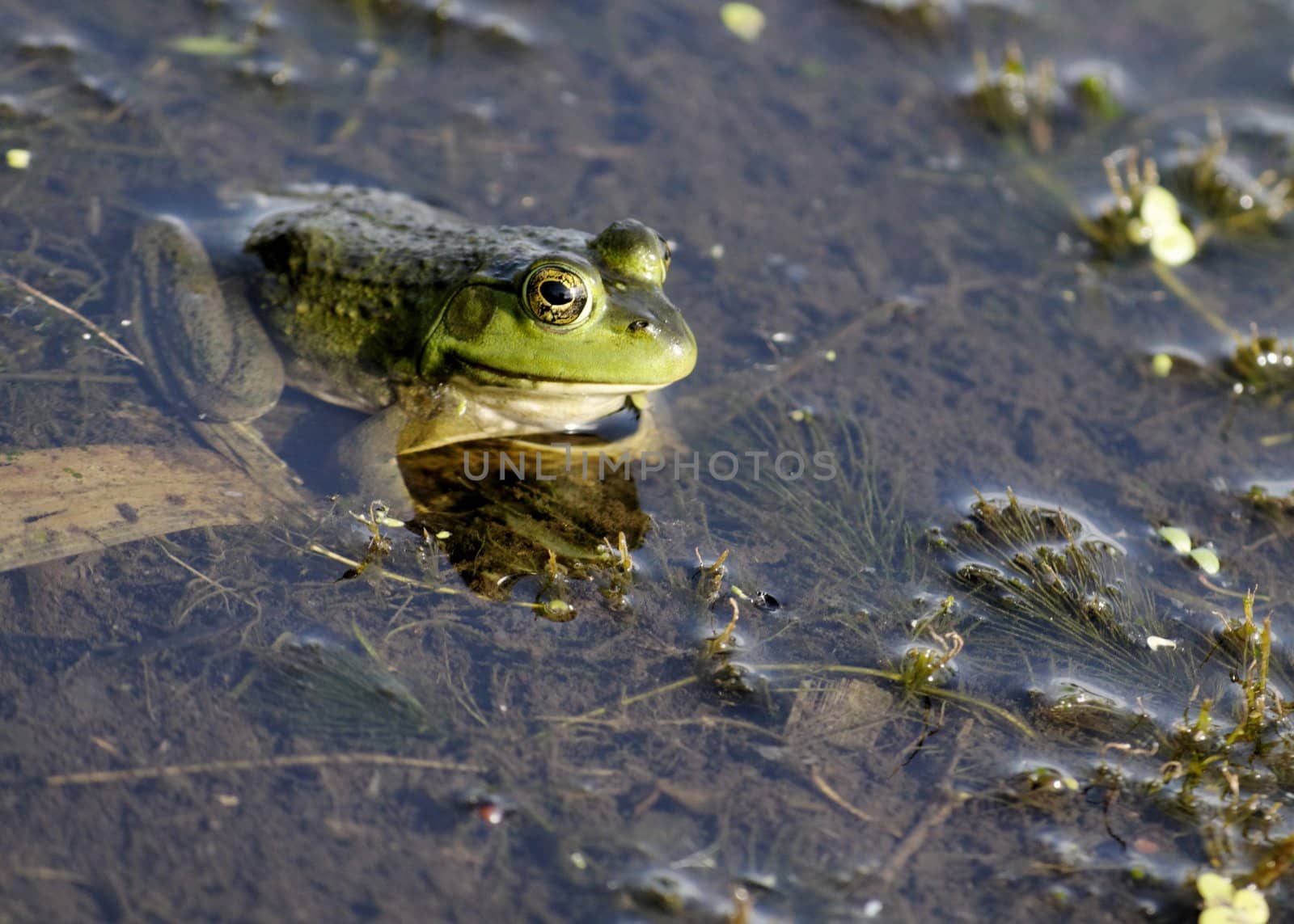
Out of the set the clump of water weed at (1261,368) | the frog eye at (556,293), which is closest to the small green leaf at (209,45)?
the frog eye at (556,293)

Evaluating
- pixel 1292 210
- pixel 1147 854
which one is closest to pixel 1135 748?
pixel 1147 854

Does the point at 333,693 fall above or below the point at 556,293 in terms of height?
below

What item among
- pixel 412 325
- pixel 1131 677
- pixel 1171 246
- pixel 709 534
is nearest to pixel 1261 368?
pixel 1171 246

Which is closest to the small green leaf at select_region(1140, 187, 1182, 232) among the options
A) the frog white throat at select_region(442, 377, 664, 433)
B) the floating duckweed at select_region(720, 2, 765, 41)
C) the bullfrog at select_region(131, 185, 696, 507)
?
the floating duckweed at select_region(720, 2, 765, 41)

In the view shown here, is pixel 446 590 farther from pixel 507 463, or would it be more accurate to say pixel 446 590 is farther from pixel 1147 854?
pixel 1147 854

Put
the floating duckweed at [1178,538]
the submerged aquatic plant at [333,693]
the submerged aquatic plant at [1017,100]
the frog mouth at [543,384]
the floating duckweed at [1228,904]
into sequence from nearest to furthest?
1. the floating duckweed at [1228,904]
2. the submerged aquatic plant at [333,693]
3. the frog mouth at [543,384]
4. the floating duckweed at [1178,538]
5. the submerged aquatic plant at [1017,100]

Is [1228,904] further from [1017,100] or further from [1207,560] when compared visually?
[1017,100]

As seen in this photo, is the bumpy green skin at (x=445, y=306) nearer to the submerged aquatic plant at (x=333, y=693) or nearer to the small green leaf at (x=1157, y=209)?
the submerged aquatic plant at (x=333, y=693)
